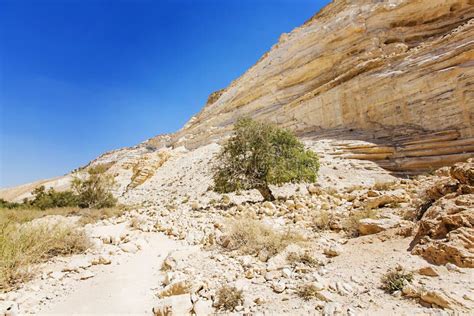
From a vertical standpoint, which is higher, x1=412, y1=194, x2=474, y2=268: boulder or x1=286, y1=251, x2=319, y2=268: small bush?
x1=412, y1=194, x2=474, y2=268: boulder

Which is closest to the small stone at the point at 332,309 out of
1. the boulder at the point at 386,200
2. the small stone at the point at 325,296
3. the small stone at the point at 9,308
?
the small stone at the point at 325,296

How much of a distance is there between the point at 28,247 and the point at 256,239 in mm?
4395

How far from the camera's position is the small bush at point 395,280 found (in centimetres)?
297

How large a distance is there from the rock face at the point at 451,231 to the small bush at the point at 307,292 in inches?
65.1

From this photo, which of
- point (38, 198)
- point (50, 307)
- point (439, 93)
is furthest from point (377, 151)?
point (38, 198)

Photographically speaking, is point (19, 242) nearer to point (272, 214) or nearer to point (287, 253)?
point (287, 253)

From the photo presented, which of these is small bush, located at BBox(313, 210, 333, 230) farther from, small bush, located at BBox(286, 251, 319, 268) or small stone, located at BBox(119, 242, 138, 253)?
small stone, located at BBox(119, 242, 138, 253)

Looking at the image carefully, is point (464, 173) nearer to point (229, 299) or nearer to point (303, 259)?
point (303, 259)

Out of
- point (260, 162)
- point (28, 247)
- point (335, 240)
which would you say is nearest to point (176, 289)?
point (335, 240)

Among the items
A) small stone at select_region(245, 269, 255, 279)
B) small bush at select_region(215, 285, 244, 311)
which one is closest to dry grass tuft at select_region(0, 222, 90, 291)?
small bush at select_region(215, 285, 244, 311)

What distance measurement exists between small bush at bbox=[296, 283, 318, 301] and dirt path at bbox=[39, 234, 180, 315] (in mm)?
1996

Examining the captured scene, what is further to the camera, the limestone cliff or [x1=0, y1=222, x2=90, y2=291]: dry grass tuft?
the limestone cliff

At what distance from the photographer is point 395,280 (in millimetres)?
3035

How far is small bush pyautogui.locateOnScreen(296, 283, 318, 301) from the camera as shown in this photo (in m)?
3.11
